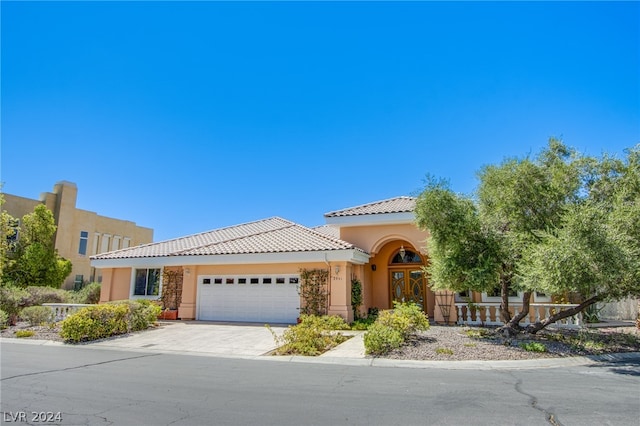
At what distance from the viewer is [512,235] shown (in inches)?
469

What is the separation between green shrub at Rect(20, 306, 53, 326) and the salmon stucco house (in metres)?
4.53

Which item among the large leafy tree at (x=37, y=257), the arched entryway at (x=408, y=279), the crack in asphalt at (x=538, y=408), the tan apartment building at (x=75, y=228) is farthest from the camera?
the tan apartment building at (x=75, y=228)

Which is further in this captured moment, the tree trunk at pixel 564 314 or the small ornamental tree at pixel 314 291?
the small ornamental tree at pixel 314 291

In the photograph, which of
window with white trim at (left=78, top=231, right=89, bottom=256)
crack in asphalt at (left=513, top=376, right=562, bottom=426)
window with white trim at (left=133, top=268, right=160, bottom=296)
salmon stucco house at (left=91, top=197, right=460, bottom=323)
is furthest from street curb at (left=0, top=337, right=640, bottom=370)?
window with white trim at (left=78, top=231, right=89, bottom=256)

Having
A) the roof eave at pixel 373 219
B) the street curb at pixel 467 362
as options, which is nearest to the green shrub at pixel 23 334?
the street curb at pixel 467 362

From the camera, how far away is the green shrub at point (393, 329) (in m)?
10.7

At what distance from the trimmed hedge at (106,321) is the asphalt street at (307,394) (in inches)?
138

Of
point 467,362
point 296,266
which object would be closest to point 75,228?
point 296,266

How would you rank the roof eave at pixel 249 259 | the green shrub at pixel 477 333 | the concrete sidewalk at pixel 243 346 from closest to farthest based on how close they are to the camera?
the concrete sidewalk at pixel 243 346
the green shrub at pixel 477 333
the roof eave at pixel 249 259

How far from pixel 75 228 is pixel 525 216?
33070 mm

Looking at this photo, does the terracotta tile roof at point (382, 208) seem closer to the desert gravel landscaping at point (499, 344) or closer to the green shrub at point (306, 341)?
the desert gravel landscaping at point (499, 344)

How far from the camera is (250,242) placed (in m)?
19.9

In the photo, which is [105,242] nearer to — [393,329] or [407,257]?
[407,257]

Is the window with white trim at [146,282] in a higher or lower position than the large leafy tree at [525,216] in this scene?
lower
